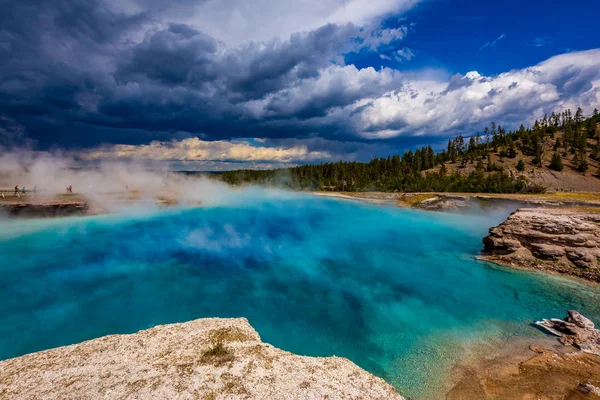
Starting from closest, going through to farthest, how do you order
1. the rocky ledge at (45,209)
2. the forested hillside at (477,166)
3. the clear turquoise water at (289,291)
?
the clear turquoise water at (289,291)
the rocky ledge at (45,209)
the forested hillside at (477,166)

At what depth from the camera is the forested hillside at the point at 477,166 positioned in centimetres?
8394

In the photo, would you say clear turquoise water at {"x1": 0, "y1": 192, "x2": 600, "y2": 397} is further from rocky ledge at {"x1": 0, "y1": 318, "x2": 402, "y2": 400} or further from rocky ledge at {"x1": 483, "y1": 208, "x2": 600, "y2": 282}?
rocky ledge at {"x1": 0, "y1": 318, "x2": 402, "y2": 400}

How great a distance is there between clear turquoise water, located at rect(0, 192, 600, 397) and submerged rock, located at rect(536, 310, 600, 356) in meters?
0.98

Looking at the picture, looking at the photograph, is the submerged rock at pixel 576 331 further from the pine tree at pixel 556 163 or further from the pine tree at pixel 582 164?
the pine tree at pixel 582 164

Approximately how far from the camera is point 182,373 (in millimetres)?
6438

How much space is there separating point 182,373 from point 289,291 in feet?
38.1

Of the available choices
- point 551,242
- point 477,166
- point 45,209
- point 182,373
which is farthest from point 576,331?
point 477,166

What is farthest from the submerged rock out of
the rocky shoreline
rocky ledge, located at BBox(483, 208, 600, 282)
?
rocky ledge, located at BBox(483, 208, 600, 282)

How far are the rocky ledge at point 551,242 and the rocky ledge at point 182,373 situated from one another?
74.0 ft

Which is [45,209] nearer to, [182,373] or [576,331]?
[182,373]

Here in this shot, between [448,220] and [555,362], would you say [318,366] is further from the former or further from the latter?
[448,220]

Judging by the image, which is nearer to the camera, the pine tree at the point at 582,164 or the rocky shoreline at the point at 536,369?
the rocky shoreline at the point at 536,369

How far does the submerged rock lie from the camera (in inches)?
459

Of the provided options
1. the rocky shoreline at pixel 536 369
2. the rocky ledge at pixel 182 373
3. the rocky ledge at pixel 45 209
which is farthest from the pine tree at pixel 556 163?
the rocky ledge at pixel 45 209
